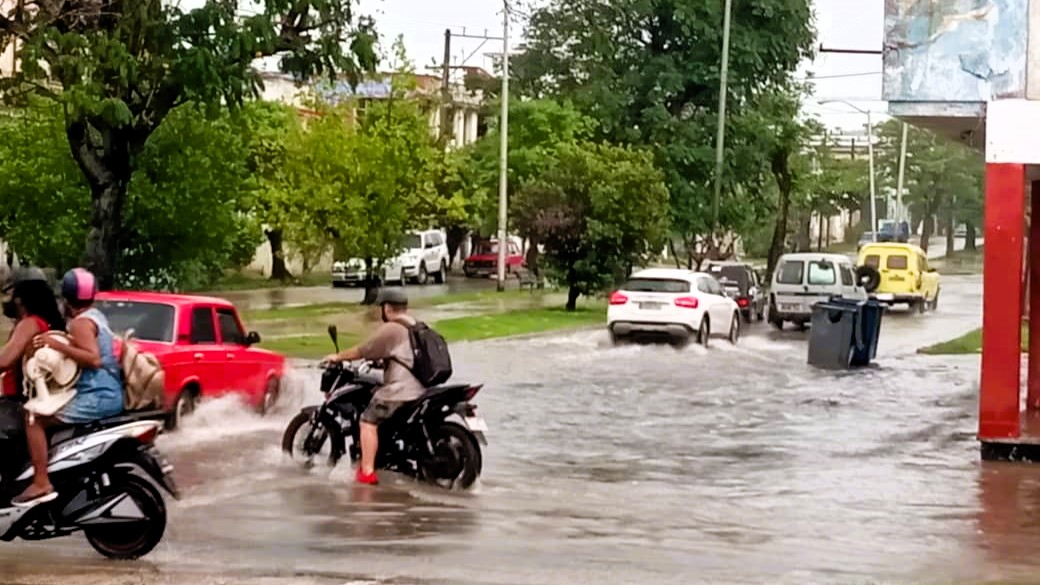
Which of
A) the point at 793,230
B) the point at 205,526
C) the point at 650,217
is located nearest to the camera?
the point at 205,526

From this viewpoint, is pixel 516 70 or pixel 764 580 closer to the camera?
pixel 764 580

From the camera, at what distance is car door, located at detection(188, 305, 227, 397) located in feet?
54.3

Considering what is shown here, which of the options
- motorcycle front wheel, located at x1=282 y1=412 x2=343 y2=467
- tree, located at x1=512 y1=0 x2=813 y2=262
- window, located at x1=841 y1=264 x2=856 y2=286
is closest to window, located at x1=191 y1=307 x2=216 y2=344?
motorcycle front wheel, located at x1=282 y1=412 x2=343 y2=467

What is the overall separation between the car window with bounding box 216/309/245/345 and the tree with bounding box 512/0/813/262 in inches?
1463

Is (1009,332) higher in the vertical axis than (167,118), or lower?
lower

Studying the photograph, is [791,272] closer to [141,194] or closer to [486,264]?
[141,194]

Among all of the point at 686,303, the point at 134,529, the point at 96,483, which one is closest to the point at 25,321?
the point at 96,483

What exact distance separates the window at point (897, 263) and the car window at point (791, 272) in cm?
976

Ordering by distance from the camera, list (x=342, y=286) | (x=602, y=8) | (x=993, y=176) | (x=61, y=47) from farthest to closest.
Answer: (x=602, y=8) → (x=342, y=286) → (x=61, y=47) → (x=993, y=176)

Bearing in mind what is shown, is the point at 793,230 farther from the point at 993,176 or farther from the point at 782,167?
the point at 993,176

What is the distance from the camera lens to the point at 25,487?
9320mm

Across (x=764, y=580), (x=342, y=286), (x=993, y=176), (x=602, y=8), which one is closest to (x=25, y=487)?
(x=764, y=580)

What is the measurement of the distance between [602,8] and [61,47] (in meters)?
38.2

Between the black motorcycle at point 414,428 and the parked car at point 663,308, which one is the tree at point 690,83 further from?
the black motorcycle at point 414,428
